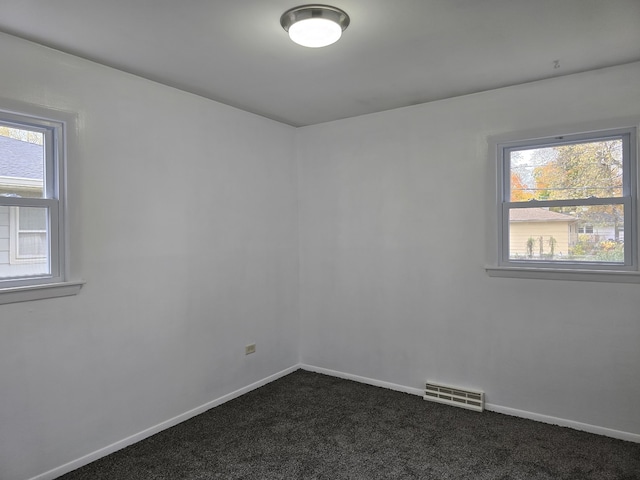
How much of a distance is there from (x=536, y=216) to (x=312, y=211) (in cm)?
212

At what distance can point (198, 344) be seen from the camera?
344 centimetres

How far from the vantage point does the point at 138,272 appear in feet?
9.90

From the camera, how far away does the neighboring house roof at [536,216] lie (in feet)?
10.5

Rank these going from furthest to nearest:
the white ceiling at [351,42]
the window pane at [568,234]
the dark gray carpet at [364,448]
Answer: the window pane at [568,234] → the dark gray carpet at [364,448] → the white ceiling at [351,42]

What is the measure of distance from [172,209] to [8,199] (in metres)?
1.06

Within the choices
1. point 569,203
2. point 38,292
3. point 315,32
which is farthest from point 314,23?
point 569,203

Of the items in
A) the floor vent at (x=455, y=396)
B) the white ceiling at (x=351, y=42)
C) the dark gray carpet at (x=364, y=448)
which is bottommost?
the dark gray carpet at (x=364, y=448)

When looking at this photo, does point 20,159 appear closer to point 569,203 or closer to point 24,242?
point 24,242

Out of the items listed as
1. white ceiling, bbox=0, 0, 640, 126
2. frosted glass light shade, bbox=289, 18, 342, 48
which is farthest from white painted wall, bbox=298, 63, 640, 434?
frosted glass light shade, bbox=289, 18, 342, 48

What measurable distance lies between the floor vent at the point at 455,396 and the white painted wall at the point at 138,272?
1.55 m

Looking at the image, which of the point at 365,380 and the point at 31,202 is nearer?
the point at 31,202

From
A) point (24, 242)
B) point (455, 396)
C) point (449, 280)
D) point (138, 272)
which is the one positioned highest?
point (24, 242)

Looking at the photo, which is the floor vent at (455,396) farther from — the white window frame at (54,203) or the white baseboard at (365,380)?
the white window frame at (54,203)

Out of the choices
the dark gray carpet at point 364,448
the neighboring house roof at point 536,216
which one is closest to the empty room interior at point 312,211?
the neighboring house roof at point 536,216
